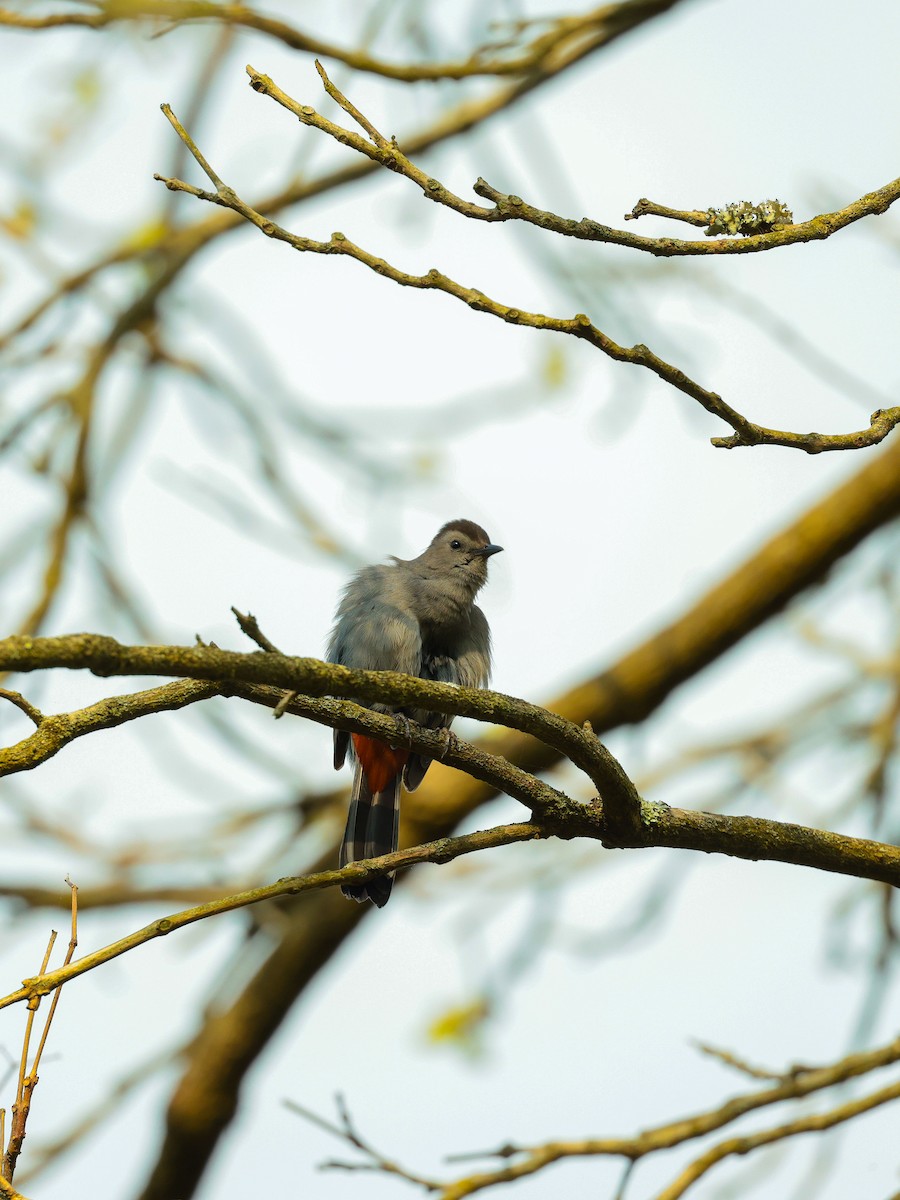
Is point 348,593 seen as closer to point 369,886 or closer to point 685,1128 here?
point 369,886

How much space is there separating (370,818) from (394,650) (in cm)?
86

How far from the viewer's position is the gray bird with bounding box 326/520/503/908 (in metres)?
5.91

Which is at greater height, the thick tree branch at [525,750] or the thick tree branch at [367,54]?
the thick tree branch at [367,54]

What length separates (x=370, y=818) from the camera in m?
6.18

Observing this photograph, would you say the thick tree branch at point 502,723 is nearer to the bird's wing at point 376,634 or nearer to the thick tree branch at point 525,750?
the bird's wing at point 376,634

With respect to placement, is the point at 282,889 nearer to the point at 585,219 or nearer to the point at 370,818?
the point at 585,219

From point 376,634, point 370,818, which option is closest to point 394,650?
point 376,634

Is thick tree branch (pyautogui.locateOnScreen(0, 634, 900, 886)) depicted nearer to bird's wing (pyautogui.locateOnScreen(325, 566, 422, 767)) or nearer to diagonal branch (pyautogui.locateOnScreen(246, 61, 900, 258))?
diagonal branch (pyautogui.locateOnScreen(246, 61, 900, 258))

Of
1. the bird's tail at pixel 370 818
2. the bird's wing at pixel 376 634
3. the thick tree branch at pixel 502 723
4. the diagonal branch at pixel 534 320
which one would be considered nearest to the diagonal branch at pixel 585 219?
the diagonal branch at pixel 534 320

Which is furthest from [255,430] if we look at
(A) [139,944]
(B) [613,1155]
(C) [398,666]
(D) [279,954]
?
(A) [139,944]

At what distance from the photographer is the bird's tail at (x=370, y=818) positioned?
6.09m

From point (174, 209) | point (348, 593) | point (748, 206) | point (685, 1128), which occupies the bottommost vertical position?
point (685, 1128)

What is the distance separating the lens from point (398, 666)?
5820 millimetres

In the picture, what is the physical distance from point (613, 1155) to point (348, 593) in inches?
113
